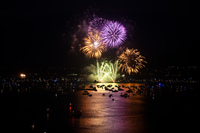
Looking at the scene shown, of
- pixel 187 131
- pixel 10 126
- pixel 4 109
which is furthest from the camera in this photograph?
pixel 4 109

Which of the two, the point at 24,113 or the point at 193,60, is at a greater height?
the point at 193,60

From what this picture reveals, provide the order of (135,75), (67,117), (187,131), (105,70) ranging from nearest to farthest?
(187,131) < (67,117) < (105,70) < (135,75)

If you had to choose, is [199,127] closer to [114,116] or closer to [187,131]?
[187,131]

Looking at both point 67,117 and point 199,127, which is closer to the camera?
point 199,127

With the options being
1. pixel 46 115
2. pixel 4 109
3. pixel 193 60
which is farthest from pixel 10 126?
pixel 193 60

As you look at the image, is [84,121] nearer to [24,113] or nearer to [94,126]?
[94,126]

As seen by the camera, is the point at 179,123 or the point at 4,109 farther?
the point at 4,109

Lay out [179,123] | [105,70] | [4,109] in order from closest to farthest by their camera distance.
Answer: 1. [179,123]
2. [4,109]
3. [105,70]

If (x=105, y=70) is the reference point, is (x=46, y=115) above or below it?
below

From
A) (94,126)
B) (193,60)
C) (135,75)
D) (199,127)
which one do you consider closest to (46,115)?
(94,126)

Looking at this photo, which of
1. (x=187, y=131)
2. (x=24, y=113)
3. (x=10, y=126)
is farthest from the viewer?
(x=24, y=113)
